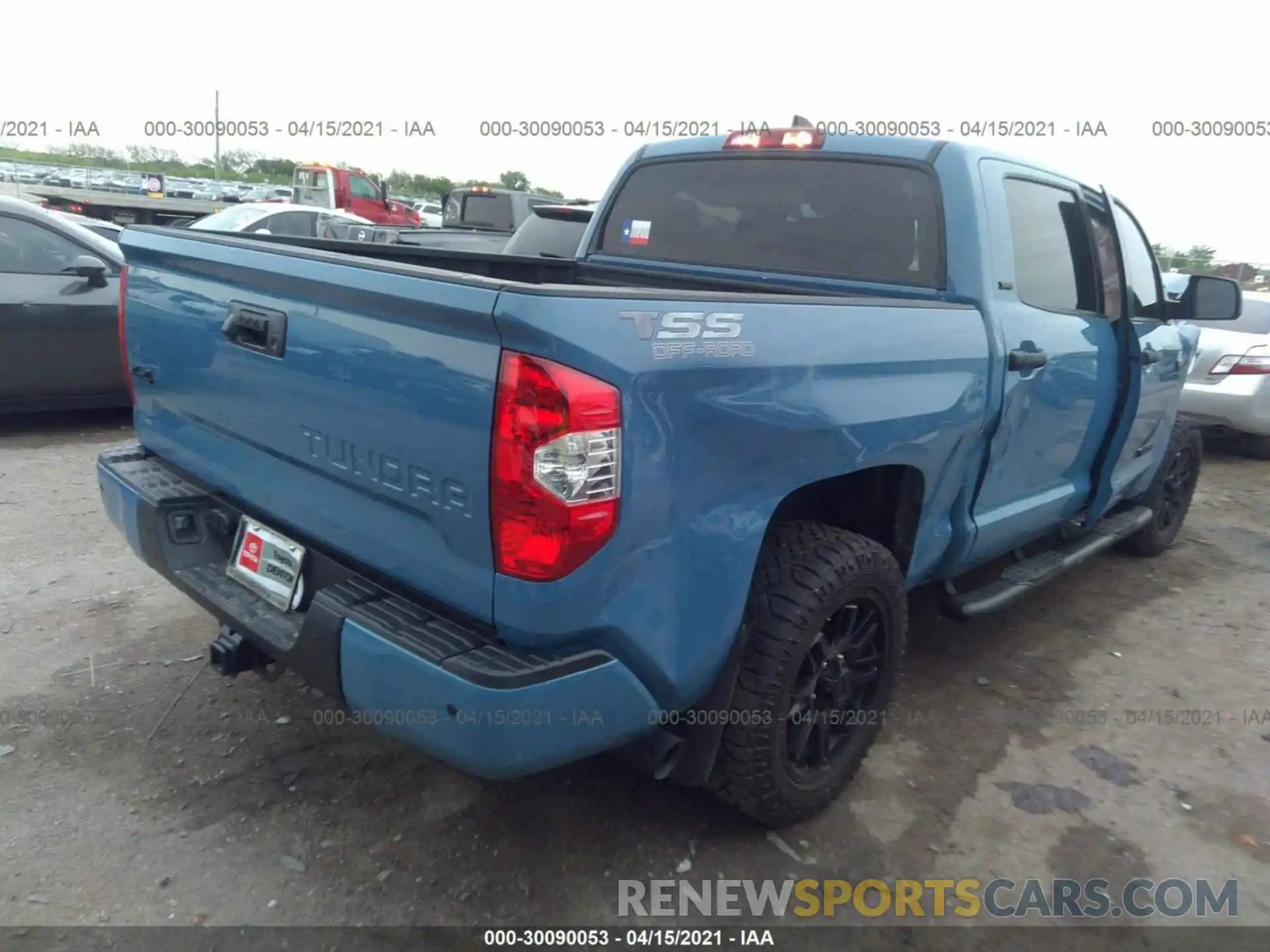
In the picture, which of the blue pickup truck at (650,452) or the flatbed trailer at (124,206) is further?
the flatbed trailer at (124,206)

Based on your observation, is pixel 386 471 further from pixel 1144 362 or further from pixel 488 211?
pixel 488 211

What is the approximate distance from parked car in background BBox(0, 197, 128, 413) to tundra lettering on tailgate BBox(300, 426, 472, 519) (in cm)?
490

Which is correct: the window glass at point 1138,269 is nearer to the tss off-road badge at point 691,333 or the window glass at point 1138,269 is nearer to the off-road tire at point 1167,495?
the off-road tire at point 1167,495

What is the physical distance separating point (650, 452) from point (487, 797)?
138 centimetres

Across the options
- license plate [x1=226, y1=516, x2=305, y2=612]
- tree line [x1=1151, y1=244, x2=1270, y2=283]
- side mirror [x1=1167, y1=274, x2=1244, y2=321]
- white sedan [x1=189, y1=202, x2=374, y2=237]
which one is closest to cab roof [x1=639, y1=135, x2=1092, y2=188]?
side mirror [x1=1167, y1=274, x2=1244, y2=321]

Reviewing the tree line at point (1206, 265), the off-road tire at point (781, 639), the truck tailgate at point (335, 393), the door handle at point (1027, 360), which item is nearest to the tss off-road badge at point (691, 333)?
the truck tailgate at point (335, 393)

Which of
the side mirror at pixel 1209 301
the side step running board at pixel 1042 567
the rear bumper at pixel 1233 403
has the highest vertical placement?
the side mirror at pixel 1209 301

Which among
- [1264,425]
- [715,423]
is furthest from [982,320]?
[1264,425]

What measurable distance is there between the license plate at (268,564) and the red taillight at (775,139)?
2208 mm

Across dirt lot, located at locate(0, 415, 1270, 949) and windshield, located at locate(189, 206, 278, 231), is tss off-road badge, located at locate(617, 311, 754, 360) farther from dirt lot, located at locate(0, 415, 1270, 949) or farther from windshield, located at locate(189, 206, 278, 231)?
windshield, located at locate(189, 206, 278, 231)

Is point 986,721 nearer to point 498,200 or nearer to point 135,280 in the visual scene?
point 135,280

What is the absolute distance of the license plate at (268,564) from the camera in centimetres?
237

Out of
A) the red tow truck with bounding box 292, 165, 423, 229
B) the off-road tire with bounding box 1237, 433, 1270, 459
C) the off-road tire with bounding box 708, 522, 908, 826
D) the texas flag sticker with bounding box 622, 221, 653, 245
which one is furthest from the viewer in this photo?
the red tow truck with bounding box 292, 165, 423, 229

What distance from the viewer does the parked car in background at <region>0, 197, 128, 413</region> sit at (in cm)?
600
